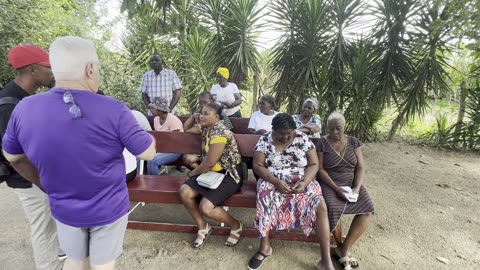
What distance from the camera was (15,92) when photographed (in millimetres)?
1729

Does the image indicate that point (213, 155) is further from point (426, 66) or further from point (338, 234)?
point (426, 66)

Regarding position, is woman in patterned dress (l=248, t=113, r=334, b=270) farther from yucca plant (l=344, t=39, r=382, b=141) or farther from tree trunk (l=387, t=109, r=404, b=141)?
tree trunk (l=387, t=109, r=404, b=141)

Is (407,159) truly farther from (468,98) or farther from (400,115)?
(468,98)

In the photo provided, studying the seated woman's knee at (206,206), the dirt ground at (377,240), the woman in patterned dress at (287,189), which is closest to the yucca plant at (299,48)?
the dirt ground at (377,240)

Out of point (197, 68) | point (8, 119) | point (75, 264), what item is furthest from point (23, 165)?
point (197, 68)

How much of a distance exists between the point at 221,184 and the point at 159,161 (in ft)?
3.69

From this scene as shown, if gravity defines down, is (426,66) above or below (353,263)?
above

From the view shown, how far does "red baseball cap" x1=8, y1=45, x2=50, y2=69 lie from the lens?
1657 mm

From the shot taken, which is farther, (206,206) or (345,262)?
(206,206)

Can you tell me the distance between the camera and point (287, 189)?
243 cm

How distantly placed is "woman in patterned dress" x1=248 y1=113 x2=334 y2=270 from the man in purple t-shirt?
137 cm

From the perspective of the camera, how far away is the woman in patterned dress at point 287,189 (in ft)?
7.75

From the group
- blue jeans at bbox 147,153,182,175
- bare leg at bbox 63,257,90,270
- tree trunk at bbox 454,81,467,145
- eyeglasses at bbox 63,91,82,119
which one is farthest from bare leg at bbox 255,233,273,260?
tree trunk at bbox 454,81,467,145

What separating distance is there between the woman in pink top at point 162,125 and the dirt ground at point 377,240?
0.48m
